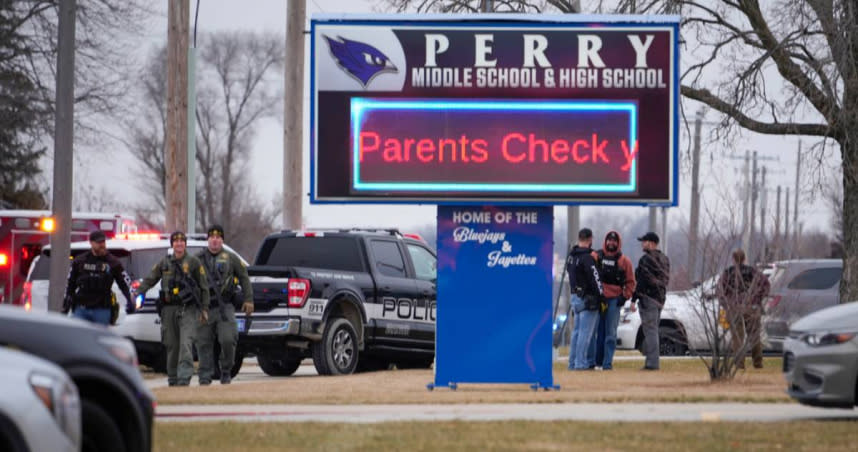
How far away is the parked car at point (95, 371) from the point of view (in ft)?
28.8

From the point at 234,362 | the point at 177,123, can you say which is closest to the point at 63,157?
the point at 234,362

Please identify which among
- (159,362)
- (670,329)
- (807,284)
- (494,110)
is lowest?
(159,362)

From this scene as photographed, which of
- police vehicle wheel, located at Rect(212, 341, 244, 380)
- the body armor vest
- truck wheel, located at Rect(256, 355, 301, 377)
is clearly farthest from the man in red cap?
police vehicle wheel, located at Rect(212, 341, 244, 380)

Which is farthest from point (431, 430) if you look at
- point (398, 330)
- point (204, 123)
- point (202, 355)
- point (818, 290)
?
point (204, 123)

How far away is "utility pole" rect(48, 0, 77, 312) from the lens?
20.8 metres

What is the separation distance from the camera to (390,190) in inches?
651

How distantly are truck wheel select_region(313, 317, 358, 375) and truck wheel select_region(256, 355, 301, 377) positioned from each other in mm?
1996

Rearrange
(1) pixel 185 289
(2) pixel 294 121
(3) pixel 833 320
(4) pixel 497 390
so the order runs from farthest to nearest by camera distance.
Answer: (2) pixel 294 121, (1) pixel 185 289, (4) pixel 497 390, (3) pixel 833 320

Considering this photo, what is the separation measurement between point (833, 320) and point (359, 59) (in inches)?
235

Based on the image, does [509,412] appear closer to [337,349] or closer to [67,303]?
[337,349]

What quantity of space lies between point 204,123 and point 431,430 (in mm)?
61831

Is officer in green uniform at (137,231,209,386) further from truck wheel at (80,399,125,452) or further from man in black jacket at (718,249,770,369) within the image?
truck wheel at (80,399,125,452)

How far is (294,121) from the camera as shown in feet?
94.0

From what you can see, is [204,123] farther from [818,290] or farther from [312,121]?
[312,121]
